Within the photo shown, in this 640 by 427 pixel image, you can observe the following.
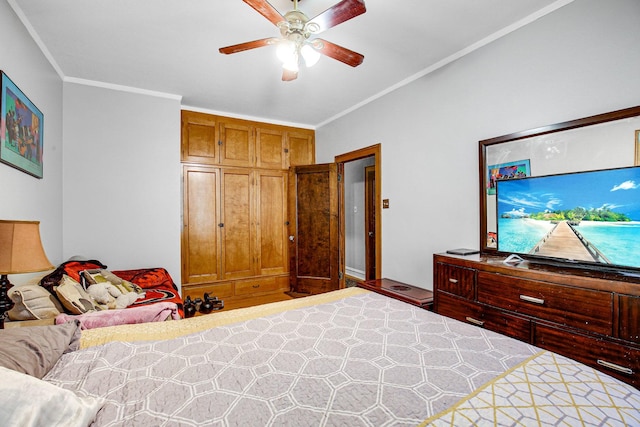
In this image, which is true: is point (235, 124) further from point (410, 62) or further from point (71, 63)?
point (410, 62)

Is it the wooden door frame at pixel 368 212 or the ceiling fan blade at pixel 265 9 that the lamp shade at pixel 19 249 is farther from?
the wooden door frame at pixel 368 212

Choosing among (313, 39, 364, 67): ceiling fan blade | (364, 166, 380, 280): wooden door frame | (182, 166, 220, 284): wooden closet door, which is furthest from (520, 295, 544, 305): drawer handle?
(182, 166, 220, 284): wooden closet door

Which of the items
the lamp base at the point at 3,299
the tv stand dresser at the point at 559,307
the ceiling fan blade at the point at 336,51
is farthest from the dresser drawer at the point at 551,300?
the lamp base at the point at 3,299

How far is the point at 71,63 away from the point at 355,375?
3.78m

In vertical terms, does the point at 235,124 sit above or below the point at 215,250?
above

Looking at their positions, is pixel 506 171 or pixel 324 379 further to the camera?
pixel 506 171

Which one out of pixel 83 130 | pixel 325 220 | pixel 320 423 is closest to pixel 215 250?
pixel 325 220

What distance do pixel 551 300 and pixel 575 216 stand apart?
0.58 m

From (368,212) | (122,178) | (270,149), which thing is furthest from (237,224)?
(368,212)

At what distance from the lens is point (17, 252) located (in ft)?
4.20

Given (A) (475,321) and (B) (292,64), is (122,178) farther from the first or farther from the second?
(A) (475,321)

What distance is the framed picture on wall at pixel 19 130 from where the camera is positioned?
1829 millimetres

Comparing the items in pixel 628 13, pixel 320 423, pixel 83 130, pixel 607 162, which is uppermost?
pixel 628 13

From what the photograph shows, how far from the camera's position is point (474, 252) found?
241 cm
